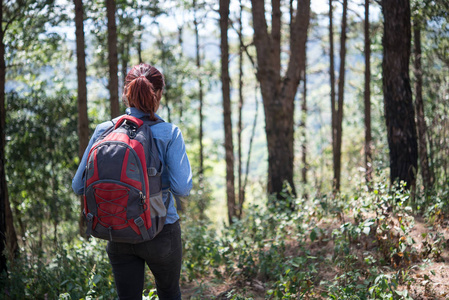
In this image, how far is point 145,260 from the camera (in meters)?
2.48

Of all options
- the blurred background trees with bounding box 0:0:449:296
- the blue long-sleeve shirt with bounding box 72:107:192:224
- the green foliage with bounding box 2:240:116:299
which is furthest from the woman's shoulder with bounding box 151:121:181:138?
the blurred background trees with bounding box 0:0:449:296

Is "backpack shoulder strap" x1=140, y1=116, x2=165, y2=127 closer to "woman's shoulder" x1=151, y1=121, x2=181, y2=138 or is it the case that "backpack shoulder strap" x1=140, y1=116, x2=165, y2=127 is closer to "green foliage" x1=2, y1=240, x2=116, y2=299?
"woman's shoulder" x1=151, y1=121, x2=181, y2=138

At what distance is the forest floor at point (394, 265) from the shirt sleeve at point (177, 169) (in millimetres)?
1795

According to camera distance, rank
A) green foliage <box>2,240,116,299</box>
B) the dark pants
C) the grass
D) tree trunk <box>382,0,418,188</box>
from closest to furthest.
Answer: the dark pants → the grass → green foliage <box>2,240,116,299</box> → tree trunk <box>382,0,418,188</box>

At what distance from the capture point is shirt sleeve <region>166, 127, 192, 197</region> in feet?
7.96

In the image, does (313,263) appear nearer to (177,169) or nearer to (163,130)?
(177,169)

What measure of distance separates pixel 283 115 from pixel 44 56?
575 cm

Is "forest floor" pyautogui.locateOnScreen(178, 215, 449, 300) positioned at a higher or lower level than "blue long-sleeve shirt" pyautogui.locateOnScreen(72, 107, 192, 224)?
lower

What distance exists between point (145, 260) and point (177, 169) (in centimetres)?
58

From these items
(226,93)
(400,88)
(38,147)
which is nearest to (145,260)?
(400,88)

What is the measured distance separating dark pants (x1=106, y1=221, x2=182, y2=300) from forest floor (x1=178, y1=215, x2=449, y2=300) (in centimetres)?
153

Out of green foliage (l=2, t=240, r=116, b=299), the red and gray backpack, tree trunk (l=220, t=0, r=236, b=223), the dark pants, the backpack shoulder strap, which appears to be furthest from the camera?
tree trunk (l=220, t=0, r=236, b=223)

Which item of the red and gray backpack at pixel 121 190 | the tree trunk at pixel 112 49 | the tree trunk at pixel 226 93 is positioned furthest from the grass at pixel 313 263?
the tree trunk at pixel 226 93

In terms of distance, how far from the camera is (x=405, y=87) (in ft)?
18.8
